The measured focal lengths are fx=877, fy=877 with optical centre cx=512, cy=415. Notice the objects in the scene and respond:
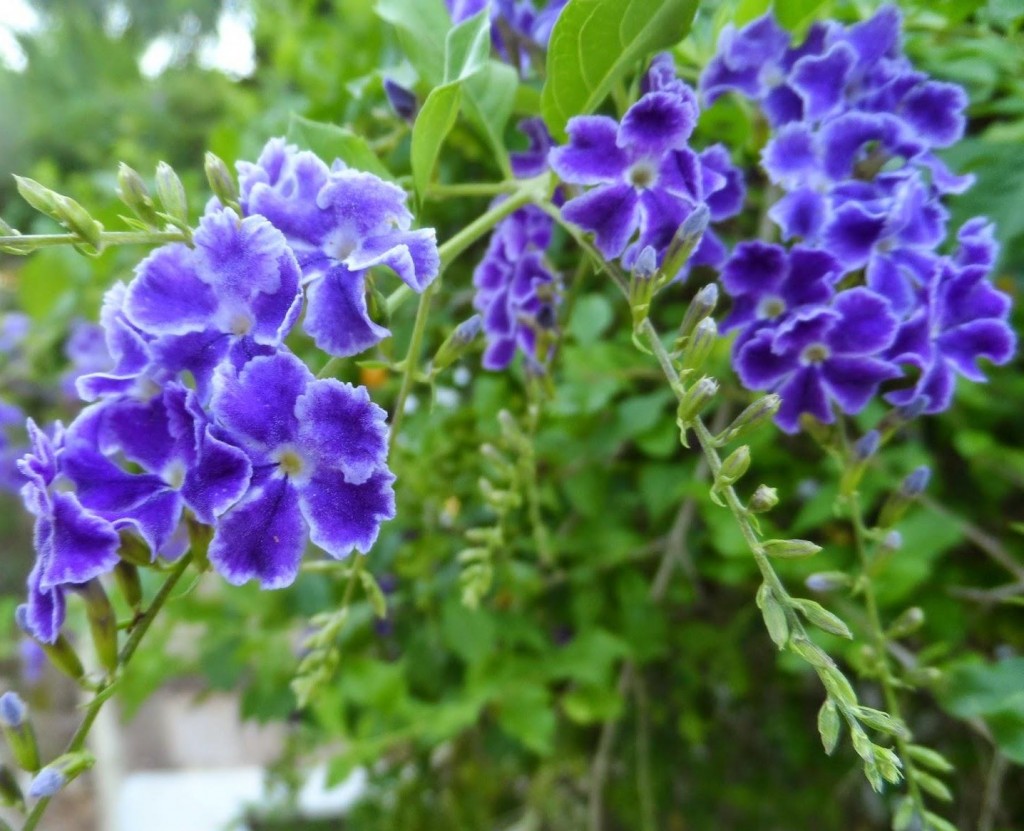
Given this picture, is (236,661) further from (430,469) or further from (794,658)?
(794,658)

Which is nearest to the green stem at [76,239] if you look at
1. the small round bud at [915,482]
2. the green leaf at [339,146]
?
the green leaf at [339,146]

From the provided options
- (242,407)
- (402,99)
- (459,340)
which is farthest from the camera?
(402,99)

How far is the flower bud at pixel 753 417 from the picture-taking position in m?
0.41

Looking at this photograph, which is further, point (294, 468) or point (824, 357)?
point (824, 357)

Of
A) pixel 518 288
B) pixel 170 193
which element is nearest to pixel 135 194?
pixel 170 193

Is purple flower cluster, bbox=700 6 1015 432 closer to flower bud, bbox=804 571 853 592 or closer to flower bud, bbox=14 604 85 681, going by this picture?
flower bud, bbox=804 571 853 592

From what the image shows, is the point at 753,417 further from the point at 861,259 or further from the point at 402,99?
the point at 402,99

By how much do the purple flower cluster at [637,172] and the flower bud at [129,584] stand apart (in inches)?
11.5

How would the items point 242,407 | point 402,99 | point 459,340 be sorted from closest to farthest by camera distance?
point 242,407 → point 459,340 → point 402,99

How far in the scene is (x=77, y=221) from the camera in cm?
40

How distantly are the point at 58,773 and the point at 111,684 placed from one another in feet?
0.14

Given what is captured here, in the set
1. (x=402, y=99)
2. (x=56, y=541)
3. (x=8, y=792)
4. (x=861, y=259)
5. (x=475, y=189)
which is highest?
(x=402, y=99)

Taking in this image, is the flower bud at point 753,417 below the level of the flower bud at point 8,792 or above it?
above

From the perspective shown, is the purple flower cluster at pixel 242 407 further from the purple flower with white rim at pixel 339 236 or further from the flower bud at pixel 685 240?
the flower bud at pixel 685 240
